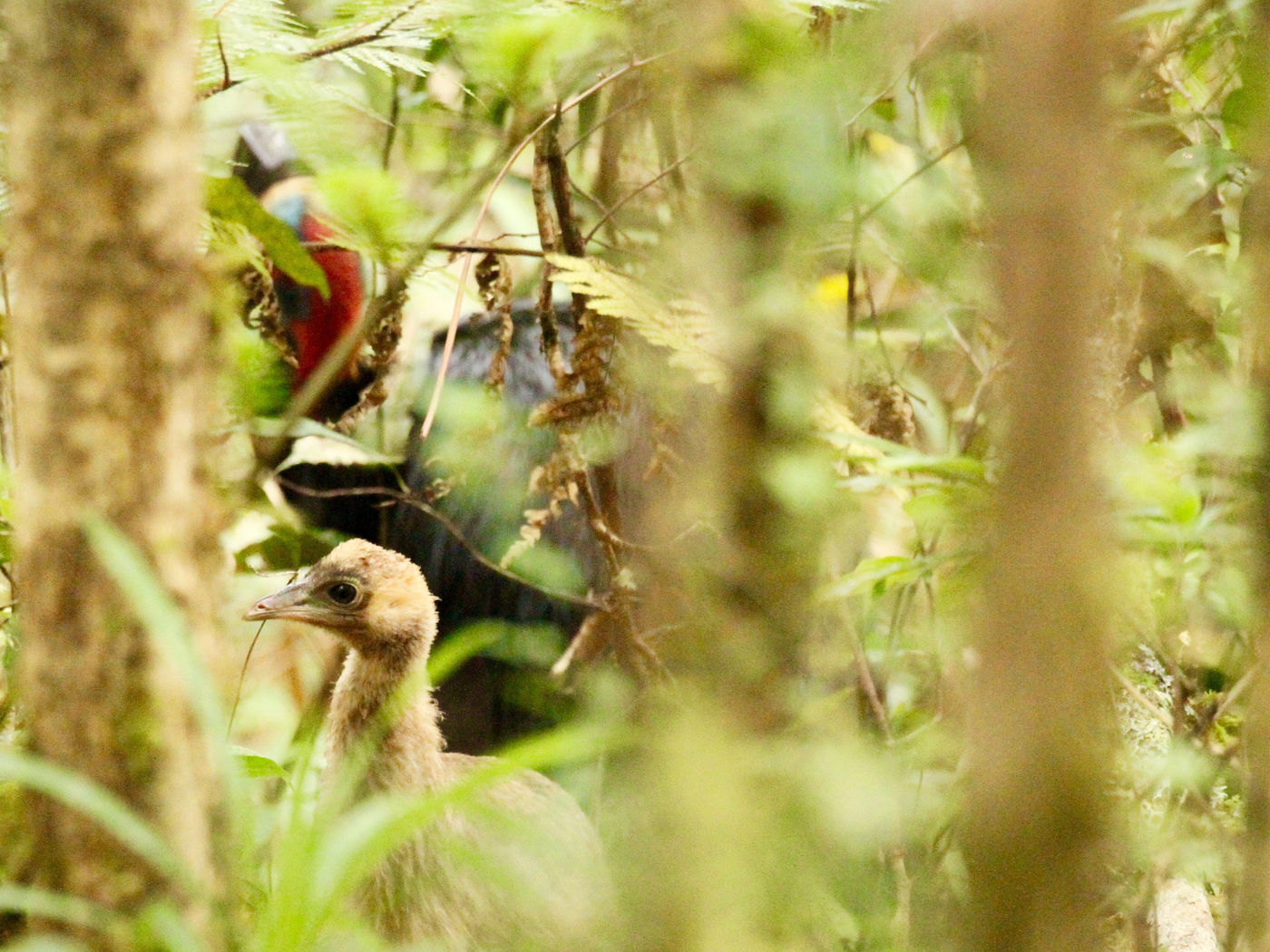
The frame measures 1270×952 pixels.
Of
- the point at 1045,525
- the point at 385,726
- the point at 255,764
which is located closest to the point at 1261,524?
the point at 1045,525

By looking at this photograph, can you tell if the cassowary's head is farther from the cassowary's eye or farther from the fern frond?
the fern frond

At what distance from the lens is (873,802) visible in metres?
0.99

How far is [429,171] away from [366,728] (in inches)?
93.0

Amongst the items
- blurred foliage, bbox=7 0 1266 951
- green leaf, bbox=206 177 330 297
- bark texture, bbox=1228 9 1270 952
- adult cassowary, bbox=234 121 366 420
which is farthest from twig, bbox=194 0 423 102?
adult cassowary, bbox=234 121 366 420

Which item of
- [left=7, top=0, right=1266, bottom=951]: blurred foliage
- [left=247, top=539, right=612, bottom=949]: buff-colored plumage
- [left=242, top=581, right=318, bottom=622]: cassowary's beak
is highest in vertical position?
[left=7, top=0, right=1266, bottom=951]: blurred foliage

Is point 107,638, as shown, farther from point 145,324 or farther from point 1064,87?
point 1064,87

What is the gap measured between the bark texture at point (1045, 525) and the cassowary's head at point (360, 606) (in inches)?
71.0

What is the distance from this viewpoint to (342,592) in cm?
237

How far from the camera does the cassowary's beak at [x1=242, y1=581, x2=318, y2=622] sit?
2.36 metres

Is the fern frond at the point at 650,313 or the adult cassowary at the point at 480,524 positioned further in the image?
the adult cassowary at the point at 480,524

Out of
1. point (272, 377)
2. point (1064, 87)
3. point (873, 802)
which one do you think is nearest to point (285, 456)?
point (272, 377)

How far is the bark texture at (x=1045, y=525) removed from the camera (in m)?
0.64

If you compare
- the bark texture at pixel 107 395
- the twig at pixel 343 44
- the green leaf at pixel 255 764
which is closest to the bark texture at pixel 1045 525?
the bark texture at pixel 107 395

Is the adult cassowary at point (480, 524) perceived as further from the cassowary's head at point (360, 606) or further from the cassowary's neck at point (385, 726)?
the cassowary's neck at point (385, 726)
